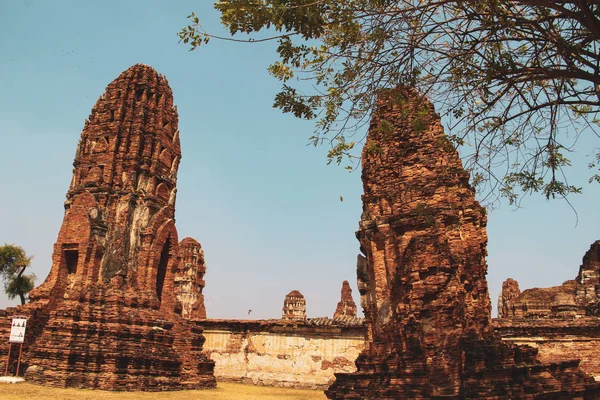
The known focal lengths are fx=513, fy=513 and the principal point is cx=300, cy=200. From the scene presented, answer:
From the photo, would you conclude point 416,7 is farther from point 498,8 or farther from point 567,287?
point 567,287

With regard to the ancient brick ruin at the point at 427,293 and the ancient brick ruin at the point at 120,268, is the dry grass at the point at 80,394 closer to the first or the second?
the ancient brick ruin at the point at 120,268

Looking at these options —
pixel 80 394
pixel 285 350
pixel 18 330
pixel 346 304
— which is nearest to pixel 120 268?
pixel 18 330

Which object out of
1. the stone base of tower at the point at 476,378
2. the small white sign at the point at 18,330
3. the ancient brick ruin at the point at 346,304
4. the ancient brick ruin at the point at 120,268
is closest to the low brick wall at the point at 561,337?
the stone base of tower at the point at 476,378

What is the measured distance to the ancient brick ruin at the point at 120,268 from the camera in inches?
551

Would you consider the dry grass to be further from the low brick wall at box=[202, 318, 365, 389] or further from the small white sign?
the low brick wall at box=[202, 318, 365, 389]

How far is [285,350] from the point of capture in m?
22.7

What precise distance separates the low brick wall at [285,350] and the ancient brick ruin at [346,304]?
16112mm

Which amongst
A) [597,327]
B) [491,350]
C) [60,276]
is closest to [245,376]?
[60,276]

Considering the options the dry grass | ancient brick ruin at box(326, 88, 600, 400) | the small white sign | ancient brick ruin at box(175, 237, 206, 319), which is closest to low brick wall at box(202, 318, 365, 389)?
ancient brick ruin at box(175, 237, 206, 319)

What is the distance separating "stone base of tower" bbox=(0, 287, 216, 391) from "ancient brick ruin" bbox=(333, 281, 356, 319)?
23404mm

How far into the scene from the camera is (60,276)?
15.9 meters

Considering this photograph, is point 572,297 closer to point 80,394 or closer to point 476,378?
point 476,378

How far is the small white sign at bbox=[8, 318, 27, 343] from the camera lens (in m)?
13.5

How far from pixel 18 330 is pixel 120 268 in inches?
137
